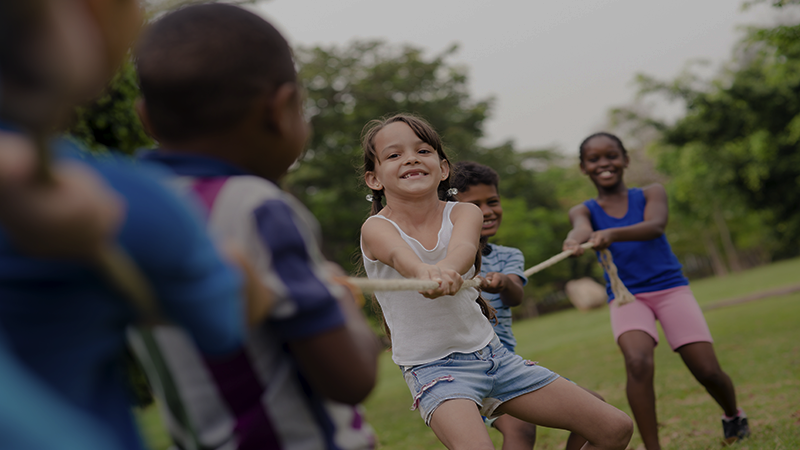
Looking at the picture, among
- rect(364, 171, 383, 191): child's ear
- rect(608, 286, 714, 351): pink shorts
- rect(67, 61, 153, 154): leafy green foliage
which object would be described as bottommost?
rect(608, 286, 714, 351): pink shorts

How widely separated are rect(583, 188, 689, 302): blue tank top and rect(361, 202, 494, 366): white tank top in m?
2.11

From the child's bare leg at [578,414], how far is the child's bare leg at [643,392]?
4.92ft

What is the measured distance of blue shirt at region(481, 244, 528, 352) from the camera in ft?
13.7

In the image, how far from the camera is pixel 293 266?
4.22 ft

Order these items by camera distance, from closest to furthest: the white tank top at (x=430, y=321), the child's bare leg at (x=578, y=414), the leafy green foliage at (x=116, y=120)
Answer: the child's bare leg at (x=578, y=414), the white tank top at (x=430, y=321), the leafy green foliage at (x=116, y=120)

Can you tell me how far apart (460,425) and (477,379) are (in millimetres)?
262

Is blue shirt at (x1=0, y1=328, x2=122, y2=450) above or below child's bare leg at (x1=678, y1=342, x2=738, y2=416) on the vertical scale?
above

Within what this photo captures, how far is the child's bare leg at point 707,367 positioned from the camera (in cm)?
457

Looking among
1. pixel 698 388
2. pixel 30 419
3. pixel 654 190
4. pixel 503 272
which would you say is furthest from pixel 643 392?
pixel 30 419

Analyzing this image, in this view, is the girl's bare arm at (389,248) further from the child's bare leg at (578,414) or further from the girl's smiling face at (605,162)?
the girl's smiling face at (605,162)

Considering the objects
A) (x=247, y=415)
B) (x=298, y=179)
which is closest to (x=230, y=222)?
(x=247, y=415)

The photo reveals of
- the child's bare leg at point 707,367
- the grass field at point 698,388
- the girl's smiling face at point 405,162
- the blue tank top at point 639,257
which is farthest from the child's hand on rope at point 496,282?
the child's bare leg at point 707,367

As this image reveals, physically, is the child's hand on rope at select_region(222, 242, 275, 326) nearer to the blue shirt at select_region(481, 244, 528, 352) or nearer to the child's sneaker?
the blue shirt at select_region(481, 244, 528, 352)

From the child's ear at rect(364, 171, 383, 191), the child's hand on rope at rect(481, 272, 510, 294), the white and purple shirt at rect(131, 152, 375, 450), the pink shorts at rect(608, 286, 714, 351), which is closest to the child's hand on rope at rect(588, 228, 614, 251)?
the pink shorts at rect(608, 286, 714, 351)
